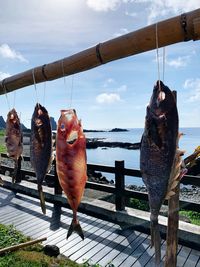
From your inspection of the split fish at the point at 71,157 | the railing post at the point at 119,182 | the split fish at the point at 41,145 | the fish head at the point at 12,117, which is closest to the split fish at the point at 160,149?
the split fish at the point at 71,157

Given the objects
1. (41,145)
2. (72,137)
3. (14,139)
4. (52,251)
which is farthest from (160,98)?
(52,251)

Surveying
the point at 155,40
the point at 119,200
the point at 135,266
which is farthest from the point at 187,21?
the point at 119,200

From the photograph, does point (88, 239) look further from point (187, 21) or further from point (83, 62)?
point (187, 21)

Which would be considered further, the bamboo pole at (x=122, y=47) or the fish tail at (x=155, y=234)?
the bamboo pole at (x=122, y=47)

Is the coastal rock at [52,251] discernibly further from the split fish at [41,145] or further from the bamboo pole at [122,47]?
the split fish at [41,145]

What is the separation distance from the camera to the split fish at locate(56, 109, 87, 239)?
2748 mm

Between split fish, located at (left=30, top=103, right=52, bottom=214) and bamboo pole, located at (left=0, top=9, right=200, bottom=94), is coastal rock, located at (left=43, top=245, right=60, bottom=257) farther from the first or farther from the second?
split fish, located at (left=30, top=103, right=52, bottom=214)

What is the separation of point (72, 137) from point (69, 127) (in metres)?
0.10

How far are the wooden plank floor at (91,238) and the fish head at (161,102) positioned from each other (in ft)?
15.5

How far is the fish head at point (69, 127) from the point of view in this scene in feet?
→ 9.12

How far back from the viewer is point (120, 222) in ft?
27.7

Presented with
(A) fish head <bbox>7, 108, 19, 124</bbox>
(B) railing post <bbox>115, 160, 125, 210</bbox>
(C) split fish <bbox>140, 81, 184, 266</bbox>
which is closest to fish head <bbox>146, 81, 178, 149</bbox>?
(C) split fish <bbox>140, 81, 184, 266</bbox>

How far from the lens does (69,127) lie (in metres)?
2.79

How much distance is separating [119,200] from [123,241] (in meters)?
1.37
